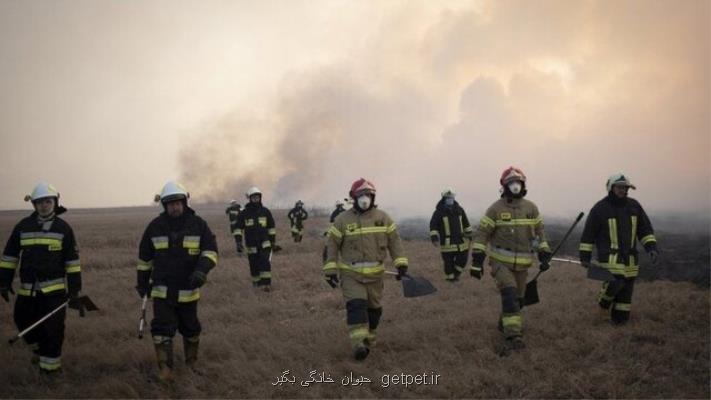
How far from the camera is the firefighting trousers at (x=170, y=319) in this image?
20.2 feet

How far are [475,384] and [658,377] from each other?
2.29 metres

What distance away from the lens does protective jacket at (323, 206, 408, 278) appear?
22.4 feet

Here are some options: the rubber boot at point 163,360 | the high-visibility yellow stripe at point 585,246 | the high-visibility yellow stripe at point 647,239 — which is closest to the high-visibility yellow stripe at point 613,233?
the high-visibility yellow stripe at point 585,246

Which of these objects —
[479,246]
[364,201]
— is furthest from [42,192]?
[479,246]

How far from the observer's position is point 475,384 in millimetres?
5848

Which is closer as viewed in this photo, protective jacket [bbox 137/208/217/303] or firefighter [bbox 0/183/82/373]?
protective jacket [bbox 137/208/217/303]

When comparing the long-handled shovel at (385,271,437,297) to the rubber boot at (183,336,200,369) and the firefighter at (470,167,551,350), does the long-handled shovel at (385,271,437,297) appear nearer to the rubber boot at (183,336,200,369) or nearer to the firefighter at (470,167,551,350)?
the firefighter at (470,167,551,350)

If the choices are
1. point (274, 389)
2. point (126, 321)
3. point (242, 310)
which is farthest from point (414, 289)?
point (126, 321)

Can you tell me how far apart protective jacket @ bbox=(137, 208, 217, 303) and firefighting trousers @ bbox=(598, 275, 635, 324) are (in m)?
6.22

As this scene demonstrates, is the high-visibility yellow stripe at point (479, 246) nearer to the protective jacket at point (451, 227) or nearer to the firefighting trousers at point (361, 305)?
the firefighting trousers at point (361, 305)

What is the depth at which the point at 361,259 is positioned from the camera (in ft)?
22.4

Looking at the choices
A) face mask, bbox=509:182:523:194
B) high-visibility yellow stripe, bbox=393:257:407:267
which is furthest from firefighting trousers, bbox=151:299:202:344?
face mask, bbox=509:182:523:194

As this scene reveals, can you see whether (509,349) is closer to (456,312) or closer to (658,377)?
(658,377)

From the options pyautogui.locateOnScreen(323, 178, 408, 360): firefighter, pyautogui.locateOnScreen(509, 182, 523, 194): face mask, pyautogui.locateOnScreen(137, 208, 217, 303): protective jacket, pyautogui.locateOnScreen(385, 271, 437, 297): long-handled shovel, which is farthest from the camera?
pyautogui.locateOnScreen(509, 182, 523, 194): face mask
